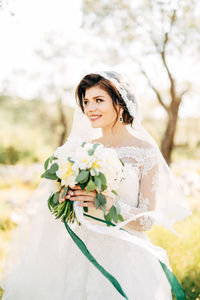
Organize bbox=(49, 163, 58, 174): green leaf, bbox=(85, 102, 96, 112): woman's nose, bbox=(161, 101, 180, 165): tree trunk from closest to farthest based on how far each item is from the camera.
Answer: bbox=(49, 163, 58, 174): green leaf → bbox=(85, 102, 96, 112): woman's nose → bbox=(161, 101, 180, 165): tree trunk

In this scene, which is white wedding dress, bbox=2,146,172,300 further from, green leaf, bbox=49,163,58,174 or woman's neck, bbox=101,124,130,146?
green leaf, bbox=49,163,58,174

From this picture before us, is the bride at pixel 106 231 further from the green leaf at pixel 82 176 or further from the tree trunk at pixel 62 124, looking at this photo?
the tree trunk at pixel 62 124

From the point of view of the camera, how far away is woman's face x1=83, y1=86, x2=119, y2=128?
265cm

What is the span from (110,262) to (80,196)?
29.5 inches

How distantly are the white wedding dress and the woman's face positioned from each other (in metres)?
0.33

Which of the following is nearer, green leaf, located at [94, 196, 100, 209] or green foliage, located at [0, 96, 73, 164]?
green leaf, located at [94, 196, 100, 209]

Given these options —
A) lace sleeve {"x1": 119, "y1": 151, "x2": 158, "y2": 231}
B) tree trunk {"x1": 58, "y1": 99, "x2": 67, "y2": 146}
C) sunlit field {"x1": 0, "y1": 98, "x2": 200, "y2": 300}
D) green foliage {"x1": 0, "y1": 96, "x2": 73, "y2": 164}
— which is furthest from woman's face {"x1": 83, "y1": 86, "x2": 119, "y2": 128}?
tree trunk {"x1": 58, "y1": 99, "x2": 67, "y2": 146}

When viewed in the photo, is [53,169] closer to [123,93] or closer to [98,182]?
[98,182]

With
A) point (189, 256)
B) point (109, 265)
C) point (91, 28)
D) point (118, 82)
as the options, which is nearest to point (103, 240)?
point (109, 265)

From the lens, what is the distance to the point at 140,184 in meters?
2.48

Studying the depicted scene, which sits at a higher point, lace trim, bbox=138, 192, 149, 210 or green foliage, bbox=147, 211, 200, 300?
lace trim, bbox=138, 192, 149, 210

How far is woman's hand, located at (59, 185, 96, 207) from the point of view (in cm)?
205

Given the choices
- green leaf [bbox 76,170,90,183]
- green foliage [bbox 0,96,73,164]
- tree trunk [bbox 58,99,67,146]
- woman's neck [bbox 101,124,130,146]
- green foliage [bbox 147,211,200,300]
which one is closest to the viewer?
green leaf [bbox 76,170,90,183]

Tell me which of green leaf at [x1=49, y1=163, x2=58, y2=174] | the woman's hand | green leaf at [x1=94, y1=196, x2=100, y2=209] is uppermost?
green leaf at [x1=49, y1=163, x2=58, y2=174]
